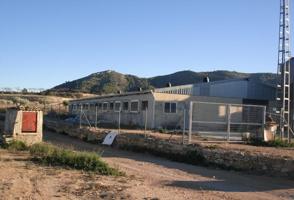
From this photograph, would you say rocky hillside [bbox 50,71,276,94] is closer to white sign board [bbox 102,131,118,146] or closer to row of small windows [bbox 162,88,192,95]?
row of small windows [bbox 162,88,192,95]

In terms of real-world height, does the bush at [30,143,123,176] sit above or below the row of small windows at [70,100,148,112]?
below

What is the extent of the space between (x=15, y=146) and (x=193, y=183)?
12.7 metres

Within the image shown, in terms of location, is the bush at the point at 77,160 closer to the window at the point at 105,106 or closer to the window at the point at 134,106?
the window at the point at 134,106

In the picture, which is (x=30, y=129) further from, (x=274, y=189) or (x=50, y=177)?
(x=274, y=189)

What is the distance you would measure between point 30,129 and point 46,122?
71.2 ft

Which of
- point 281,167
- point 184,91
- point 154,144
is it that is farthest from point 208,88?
point 281,167

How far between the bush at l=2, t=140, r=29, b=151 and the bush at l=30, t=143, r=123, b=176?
12.3ft

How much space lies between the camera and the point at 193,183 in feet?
51.5

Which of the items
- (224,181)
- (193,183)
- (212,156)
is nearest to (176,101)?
(212,156)

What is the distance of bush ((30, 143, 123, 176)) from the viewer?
17.7 m

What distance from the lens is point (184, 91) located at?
143 feet

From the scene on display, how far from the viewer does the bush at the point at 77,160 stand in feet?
58.0

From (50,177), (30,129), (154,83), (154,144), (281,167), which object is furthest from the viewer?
(154,83)

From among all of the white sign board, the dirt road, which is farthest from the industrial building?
the dirt road
